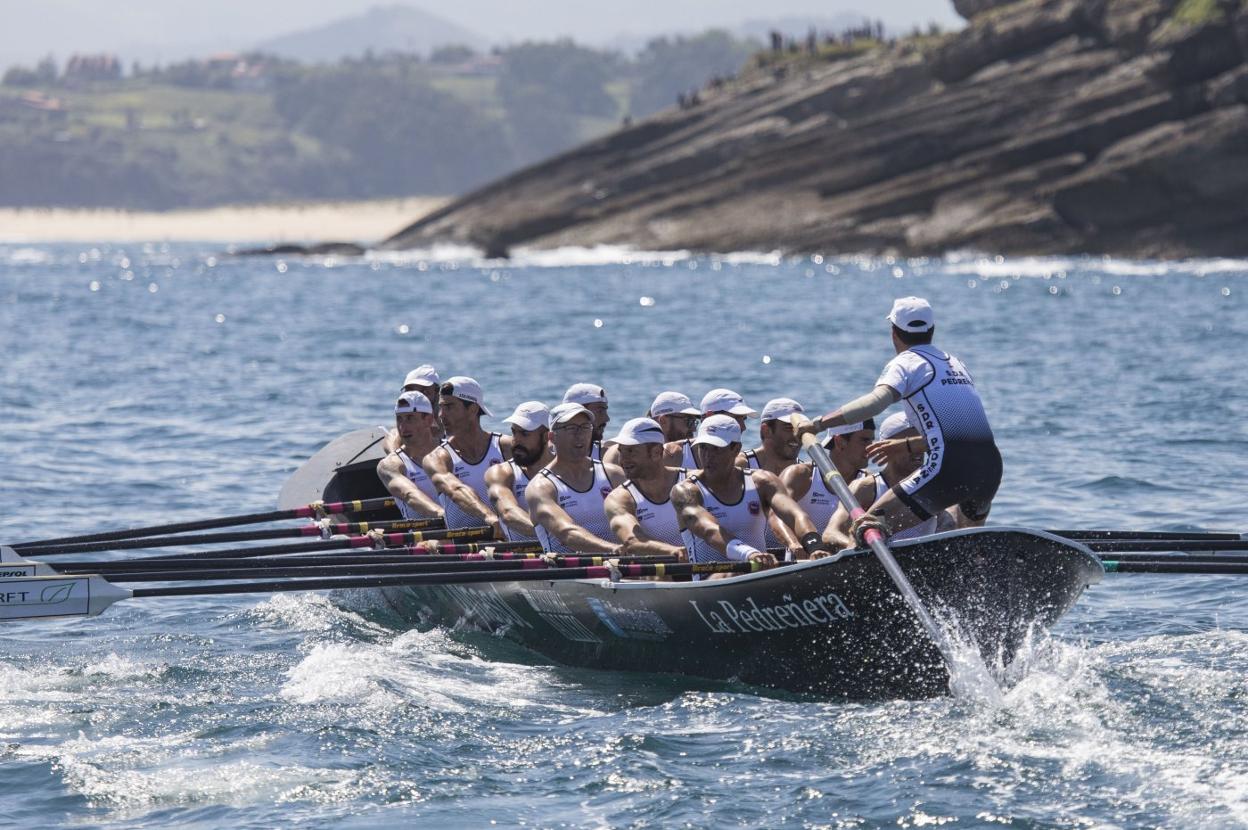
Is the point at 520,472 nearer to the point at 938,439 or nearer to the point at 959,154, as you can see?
the point at 938,439

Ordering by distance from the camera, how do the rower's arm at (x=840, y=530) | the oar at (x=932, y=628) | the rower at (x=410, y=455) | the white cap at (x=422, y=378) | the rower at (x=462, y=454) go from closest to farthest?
1. the oar at (x=932, y=628)
2. the rower's arm at (x=840, y=530)
3. the rower at (x=462, y=454)
4. the rower at (x=410, y=455)
5. the white cap at (x=422, y=378)

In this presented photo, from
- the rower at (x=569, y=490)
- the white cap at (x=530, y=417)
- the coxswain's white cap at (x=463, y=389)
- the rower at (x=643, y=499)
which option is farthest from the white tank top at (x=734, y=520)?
the coxswain's white cap at (x=463, y=389)

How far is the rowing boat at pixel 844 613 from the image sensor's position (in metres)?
10.7

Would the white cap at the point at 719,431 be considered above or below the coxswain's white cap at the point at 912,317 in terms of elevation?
below

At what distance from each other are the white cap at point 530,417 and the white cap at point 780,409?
76.3 inches

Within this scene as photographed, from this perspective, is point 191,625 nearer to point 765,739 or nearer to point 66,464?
point 765,739

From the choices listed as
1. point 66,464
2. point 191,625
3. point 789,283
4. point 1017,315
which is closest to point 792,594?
point 191,625

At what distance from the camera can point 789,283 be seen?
6041 cm

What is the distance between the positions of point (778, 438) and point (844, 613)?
8.26ft

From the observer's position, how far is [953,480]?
11930 mm

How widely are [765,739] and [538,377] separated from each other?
22.5 m

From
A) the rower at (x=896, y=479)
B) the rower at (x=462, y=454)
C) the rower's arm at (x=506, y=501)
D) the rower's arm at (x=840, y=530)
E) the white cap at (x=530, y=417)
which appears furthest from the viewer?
the rower at (x=462, y=454)

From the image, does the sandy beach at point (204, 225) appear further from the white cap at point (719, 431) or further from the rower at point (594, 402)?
the white cap at point (719, 431)

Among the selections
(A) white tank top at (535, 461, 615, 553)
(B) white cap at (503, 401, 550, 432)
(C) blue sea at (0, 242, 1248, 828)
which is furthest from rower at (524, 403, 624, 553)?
(C) blue sea at (0, 242, 1248, 828)
